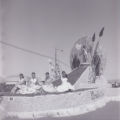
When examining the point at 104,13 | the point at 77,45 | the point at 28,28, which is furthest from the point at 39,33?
the point at 104,13

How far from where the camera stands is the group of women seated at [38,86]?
1.03 metres

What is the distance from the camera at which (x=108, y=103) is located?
1.06m

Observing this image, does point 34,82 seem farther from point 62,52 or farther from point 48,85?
point 62,52

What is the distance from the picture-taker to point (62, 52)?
1.10 meters

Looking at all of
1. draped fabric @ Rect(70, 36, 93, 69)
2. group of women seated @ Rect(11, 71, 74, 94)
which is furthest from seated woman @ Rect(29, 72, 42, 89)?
draped fabric @ Rect(70, 36, 93, 69)

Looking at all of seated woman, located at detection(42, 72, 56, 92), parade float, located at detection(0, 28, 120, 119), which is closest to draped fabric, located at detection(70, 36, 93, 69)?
parade float, located at detection(0, 28, 120, 119)

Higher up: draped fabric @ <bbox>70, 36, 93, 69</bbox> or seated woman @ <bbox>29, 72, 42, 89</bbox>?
draped fabric @ <bbox>70, 36, 93, 69</bbox>

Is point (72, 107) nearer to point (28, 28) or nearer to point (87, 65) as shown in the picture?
point (87, 65)

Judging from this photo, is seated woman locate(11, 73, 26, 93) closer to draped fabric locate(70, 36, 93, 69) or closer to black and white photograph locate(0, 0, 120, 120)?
black and white photograph locate(0, 0, 120, 120)

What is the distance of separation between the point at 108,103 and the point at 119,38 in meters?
0.25

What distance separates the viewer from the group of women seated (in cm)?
103

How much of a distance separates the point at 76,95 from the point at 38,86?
0.47ft

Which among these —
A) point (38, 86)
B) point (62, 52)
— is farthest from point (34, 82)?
point (62, 52)

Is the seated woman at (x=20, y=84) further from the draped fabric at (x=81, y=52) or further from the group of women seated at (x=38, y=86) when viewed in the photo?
the draped fabric at (x=81, y=52)
